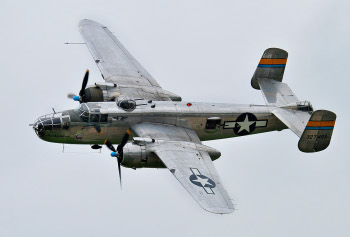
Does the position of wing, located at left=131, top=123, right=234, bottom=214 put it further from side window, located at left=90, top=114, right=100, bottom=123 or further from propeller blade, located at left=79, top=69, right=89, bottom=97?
propeller blade, located at left=79, top=69, right=89, bottom=97

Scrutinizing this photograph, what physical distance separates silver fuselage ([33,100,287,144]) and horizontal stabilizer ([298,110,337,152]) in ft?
9.96

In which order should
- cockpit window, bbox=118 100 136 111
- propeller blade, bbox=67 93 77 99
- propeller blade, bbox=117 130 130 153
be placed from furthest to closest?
propeller blade, bbox=67 93 77 99 → cockpit window, bbox=118 100 136 111 → propeller blade, bbox=117 130 130 153

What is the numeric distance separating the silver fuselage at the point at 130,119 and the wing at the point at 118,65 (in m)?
1.43

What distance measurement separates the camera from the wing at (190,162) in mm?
34719

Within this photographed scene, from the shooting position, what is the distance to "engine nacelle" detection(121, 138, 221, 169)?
3678 centimetres

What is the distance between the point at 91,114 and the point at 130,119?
6.22ft

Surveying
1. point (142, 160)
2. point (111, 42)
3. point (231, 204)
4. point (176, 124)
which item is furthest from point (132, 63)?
point (231, 204)

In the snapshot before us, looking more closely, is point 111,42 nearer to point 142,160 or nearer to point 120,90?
point 120,90

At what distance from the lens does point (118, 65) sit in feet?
147

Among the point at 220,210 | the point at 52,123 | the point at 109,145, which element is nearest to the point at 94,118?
the point at 52,123

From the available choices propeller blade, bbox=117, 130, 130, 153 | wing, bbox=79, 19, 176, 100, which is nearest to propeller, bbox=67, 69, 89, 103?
wing, bbox=79, 19, 176, 100

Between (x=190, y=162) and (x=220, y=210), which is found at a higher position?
(x=190, y=162)

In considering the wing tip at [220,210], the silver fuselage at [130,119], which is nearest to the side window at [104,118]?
the silver fuselage at [130,119]

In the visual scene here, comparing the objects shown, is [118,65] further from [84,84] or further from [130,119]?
[130,119]
